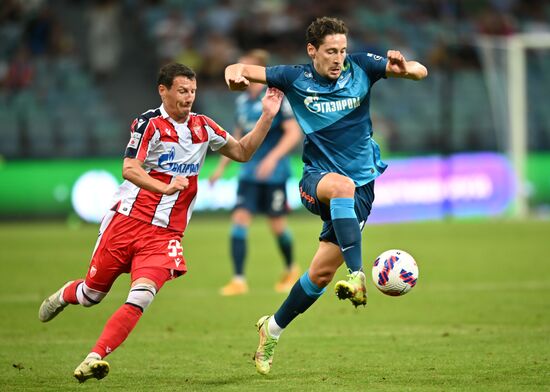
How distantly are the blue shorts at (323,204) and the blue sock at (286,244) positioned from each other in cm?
486

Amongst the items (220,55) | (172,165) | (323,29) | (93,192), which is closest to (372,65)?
(323,29)

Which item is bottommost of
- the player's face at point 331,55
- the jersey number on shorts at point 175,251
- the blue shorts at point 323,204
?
the jersey number on shorts at point 175,251

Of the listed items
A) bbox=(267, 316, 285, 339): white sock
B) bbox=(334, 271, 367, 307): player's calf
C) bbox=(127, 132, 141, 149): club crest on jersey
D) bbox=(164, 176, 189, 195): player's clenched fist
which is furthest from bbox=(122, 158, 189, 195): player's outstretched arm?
bbox=(267, 316, 285, 339): white sock

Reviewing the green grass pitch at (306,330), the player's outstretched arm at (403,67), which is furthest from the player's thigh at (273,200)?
the player's outstretched arm at (403,67)

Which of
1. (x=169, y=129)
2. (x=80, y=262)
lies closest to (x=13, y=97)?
(x=80, y=262)

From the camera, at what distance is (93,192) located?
1942 cm

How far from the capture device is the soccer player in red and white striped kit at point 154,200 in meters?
6.42

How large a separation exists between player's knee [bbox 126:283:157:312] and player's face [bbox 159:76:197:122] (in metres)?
1.13

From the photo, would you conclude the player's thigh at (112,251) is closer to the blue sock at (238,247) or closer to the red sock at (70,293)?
the red sock at (70,293)

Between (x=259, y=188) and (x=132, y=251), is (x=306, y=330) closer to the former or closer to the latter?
(x=132, y=251)

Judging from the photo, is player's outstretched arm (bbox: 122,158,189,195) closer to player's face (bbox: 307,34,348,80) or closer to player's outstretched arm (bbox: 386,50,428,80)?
player's face (bbox: 307,34,348,80)

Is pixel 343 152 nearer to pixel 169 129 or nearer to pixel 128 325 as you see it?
pixel 169 129

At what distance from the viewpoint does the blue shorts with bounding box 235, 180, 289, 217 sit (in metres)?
11.9

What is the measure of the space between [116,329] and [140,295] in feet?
0.85
